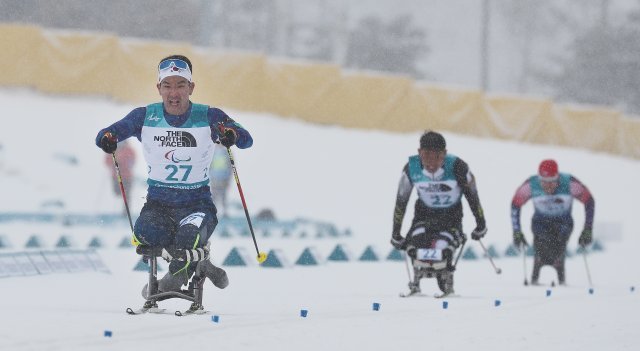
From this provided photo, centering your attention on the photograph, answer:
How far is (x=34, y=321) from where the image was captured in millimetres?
7691

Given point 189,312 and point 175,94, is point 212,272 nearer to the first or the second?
point 189,312

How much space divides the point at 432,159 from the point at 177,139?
139 inches

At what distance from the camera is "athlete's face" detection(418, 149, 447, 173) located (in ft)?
37.8

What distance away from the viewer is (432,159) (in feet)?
37.9

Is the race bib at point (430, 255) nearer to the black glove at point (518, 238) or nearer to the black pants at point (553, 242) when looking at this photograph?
the black glove at point (518, 238)

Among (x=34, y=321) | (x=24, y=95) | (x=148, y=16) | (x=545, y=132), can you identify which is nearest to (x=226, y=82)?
(x=24, y=95)

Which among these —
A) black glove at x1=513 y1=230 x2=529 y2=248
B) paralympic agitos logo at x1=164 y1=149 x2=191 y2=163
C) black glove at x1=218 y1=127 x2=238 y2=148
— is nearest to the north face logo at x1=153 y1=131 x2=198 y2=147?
paralympic agitos logo at x1=164 y1=149 x2=191 y2=163

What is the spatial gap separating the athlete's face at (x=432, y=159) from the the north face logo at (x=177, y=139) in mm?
3403

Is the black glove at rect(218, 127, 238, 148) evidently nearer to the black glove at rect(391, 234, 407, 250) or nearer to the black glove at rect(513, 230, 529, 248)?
the black glove at rect(391, 234, 407, 250)

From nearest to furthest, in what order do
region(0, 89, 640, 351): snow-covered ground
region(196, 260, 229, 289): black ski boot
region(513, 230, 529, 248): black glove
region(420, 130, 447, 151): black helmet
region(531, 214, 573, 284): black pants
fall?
region(0, 89, 640, 351): snow-covered ground < region(196, 260, 229, 289): black ski boot < region(420, 130, 447, 151): black helmet < region(513, 230, 529, 248): black glove < region(531, 214, 573, 284): black pants

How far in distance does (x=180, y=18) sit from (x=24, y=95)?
85.3 feet

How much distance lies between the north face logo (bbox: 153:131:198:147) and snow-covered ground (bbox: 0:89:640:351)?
119 cm

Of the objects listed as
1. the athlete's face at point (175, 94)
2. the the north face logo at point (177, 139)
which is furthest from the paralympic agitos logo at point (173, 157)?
the athlete's face at point (175, 94)

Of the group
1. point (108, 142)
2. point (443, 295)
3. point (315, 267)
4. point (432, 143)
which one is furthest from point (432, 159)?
point (315, 267)
